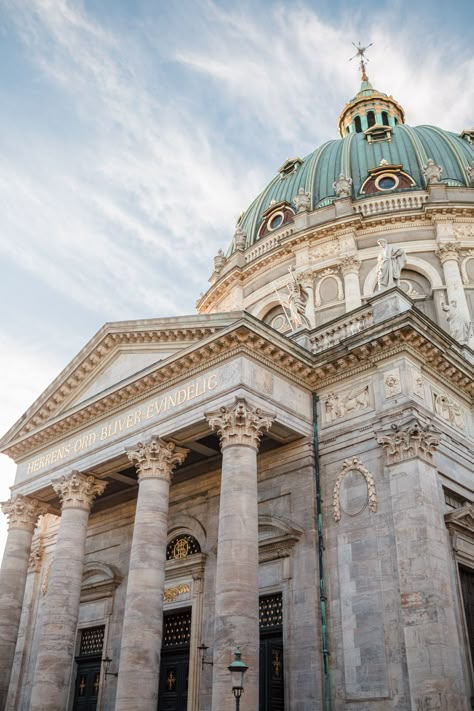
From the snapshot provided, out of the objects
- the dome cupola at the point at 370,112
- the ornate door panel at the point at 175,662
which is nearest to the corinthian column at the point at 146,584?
the ornate door panel at the point at 175,662

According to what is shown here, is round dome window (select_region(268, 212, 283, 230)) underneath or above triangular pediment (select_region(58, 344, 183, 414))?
above

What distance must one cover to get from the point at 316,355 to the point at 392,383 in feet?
7.82

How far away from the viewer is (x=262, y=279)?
3269 centimetres

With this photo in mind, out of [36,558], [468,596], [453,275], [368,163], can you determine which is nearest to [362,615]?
[468,596]

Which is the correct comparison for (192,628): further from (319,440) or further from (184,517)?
(319,440)

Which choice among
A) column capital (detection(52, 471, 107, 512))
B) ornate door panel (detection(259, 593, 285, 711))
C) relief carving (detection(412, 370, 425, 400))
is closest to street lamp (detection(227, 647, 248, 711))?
ornate door panel (detection(259, 593, 285, 711))

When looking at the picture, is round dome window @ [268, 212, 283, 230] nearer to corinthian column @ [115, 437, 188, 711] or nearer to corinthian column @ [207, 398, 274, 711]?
corinthian column @ [115, 437, 188, 711]

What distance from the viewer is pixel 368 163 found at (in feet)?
111

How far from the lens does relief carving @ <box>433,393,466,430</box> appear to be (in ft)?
59.2

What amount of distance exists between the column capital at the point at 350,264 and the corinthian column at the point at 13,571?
15.2 m

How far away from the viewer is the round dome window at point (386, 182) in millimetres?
32000

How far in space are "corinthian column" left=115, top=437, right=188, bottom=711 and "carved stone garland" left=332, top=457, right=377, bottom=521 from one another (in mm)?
4229

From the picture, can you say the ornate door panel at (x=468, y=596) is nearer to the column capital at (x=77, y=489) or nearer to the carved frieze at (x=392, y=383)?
the carved frieze at (x=392, y=383)

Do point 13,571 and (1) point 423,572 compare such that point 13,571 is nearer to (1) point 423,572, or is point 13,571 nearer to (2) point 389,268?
(1) point 423,572
